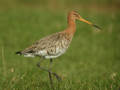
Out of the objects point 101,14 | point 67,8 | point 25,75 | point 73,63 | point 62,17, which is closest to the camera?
point 25,75

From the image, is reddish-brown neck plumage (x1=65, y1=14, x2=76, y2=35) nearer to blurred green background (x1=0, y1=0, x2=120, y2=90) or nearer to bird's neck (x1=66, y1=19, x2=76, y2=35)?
bird's neck (x1=66, y1=19, x2=76, y2=35)

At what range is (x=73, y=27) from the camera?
7840mm

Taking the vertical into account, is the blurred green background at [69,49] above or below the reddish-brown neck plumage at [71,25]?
below

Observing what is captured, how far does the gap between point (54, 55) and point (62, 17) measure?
34.4 ft

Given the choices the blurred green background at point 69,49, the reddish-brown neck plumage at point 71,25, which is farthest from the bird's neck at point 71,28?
the blurred green background at point 69,49

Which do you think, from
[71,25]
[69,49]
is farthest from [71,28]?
[69,49]

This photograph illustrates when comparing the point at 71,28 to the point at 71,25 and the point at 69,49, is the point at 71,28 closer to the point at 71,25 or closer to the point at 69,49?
the point at 71,25

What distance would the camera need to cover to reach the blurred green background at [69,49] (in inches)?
267

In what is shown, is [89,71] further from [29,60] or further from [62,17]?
[62,17]

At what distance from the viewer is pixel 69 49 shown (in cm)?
1322

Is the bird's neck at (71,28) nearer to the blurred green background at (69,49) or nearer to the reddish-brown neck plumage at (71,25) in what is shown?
the reddish-brown neck plumage at (71,25)

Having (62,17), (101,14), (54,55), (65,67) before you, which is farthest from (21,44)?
(101,14)

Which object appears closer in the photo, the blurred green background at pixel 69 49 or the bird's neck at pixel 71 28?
the blurred green background at pixel 69 49

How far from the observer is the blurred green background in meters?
6.79
